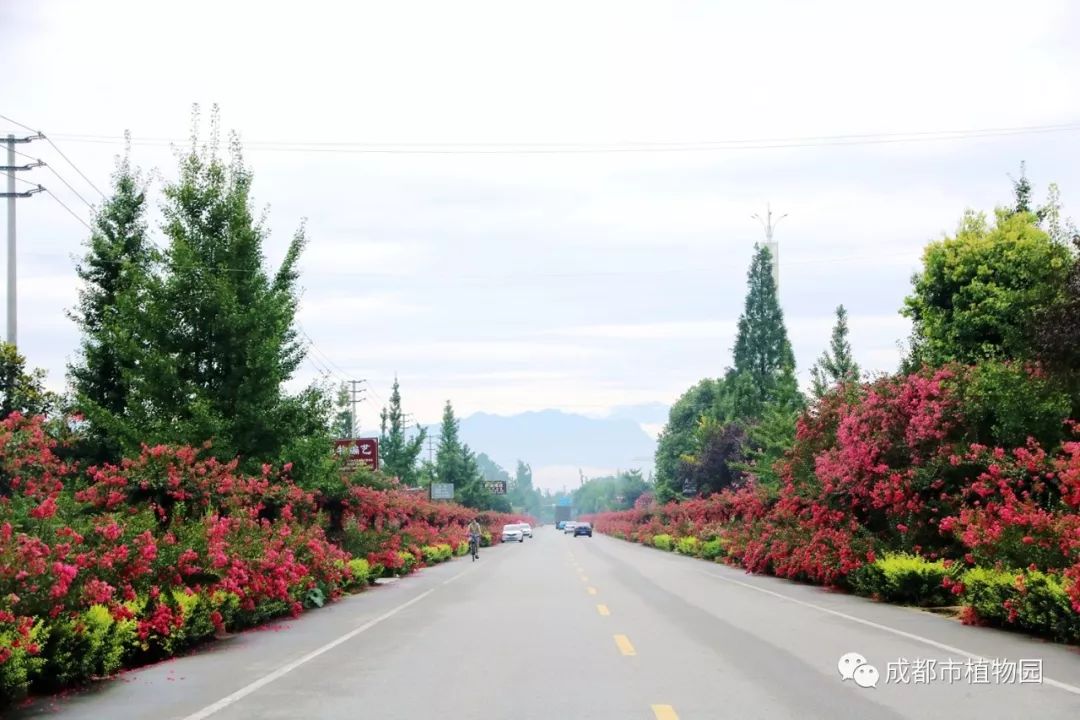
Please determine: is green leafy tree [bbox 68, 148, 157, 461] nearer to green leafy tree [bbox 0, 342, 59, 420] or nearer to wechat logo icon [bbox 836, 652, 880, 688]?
green leafy tree [bbox 0, 342, 59, 420]

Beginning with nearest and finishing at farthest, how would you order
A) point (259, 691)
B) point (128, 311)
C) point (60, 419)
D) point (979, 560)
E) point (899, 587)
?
point (259, 691)
point (979, 560)
point (899, 587)
point (128, 311)
point (60, 419)

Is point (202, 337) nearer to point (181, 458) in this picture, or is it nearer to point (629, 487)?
point (181, 458)

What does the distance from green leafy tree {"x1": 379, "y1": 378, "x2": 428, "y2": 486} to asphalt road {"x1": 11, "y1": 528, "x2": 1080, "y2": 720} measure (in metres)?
65.6

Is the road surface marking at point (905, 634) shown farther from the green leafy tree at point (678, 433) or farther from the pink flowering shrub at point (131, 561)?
the green leafy tree at point (678, 433)

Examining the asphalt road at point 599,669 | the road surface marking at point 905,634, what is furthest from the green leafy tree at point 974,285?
the asphalt road at point 599,669

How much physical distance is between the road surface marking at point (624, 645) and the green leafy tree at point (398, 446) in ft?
225

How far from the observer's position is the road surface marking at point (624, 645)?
43.4ft

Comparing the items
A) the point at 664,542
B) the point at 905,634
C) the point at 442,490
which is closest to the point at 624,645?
the point at 905,634

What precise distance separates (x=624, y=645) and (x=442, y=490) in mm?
79258

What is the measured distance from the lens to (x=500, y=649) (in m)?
13.9

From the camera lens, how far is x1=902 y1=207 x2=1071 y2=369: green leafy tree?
27.4 meters

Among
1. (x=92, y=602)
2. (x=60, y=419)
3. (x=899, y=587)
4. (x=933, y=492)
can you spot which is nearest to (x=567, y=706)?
(x=92, y=602)

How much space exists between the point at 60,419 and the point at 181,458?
11088 mm

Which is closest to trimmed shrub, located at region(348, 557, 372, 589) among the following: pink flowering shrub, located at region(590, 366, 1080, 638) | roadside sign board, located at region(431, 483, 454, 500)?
pink flowering shrub, located at region(590, 366, 1080, 638)
